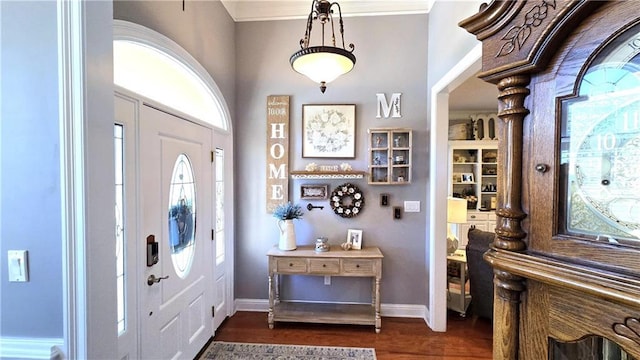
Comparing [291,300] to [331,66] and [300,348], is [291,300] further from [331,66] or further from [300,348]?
[331,66]

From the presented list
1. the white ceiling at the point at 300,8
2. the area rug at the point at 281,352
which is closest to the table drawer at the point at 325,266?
the area rug at the point at 281,352

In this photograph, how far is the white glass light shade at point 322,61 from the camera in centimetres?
182

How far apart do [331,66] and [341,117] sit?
113cm

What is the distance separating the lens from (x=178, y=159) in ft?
6.79

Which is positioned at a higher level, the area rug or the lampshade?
the lampshade

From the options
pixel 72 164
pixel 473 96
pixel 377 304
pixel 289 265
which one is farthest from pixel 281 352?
pixel 473 96

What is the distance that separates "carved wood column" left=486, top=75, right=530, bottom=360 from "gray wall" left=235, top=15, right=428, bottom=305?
225cm

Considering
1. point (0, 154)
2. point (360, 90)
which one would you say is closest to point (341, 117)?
point (360, 90)

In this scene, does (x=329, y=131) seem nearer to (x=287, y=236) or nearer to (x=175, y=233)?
(x=287, y=236)

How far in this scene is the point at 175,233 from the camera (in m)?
2.05

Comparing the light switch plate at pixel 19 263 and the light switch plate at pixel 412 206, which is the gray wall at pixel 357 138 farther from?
the light switch plate at pixel 19 263

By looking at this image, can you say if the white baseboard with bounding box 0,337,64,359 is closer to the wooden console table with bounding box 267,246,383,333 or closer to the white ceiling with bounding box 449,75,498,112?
the wooden console table with bounding box 267,246,383,333

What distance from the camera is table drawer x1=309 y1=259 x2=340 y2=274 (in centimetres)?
276

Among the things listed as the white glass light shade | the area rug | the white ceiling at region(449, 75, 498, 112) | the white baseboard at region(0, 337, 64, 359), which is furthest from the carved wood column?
the white ceiling at region(449, 75, 498, 112)
